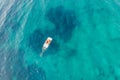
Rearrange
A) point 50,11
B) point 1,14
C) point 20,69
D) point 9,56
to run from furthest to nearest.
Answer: point 1,14 < point 50,11 < point 9,56 < point 20,69

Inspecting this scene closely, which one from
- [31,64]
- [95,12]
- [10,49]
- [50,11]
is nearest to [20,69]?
[31,64]

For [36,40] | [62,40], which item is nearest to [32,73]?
[36,40]

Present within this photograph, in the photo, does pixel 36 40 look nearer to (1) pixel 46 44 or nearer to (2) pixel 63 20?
(1) pixel 46 44

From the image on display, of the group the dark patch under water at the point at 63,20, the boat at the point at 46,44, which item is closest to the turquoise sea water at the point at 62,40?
the dark patch under water at the point at 63,20

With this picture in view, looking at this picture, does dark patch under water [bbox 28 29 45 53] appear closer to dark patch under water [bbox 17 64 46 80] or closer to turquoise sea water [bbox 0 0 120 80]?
turquoise sea water [bbox 0 0 120 80]

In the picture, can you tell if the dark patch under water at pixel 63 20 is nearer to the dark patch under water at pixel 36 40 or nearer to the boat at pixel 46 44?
the boat at pixel 46 44

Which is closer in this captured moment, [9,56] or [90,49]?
[90,49]

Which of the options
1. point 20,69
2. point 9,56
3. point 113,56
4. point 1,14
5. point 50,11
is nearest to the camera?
point 113,56

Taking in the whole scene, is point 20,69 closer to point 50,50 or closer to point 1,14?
point 50,50
